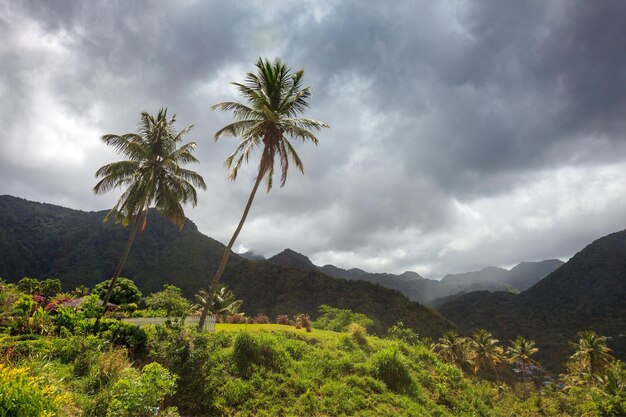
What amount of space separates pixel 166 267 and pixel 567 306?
97.3 metres

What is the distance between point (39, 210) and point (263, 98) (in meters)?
123

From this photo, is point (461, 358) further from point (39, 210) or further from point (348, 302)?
point (39, 210)

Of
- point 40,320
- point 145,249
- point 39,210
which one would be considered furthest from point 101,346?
point 39,210

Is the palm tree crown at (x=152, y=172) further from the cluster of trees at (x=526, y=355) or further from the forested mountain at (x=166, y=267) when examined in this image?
the forested mountain at (x=166, y=267)

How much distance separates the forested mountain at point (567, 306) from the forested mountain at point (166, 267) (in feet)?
87.5

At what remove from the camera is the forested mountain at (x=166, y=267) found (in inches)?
2731

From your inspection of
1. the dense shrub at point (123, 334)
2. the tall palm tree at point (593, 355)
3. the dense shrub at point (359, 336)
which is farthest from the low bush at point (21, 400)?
the tall palm tree at point (593, 355)

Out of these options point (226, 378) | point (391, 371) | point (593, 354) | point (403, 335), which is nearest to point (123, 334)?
point (226, 378)

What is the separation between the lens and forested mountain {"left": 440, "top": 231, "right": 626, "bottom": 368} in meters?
75.4

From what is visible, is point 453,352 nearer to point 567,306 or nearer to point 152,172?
point 152,172

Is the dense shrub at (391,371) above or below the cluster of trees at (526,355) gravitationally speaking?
above

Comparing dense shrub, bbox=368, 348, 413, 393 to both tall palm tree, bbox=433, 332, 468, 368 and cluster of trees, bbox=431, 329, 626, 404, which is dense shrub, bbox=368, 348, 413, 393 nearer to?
cluster of trees, bbox=431, 329, 626, 404

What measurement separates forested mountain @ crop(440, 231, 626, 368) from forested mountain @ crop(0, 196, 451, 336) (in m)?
26.7

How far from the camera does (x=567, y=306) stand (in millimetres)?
87438
